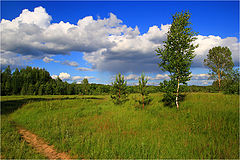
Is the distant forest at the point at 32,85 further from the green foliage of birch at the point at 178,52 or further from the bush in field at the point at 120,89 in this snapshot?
the green foliage of birch at the point at 178,52

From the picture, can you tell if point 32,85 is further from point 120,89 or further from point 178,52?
point 178,52

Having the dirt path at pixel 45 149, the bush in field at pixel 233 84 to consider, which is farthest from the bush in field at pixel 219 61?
the dirt path at pixel 45 149

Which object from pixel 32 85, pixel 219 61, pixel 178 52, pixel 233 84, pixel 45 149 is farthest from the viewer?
pixel 32 85

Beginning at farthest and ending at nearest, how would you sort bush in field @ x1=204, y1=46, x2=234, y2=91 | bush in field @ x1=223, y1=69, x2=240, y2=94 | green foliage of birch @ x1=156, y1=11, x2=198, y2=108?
bush in field @ x1=204, y1=46, x2=234, y2=91
bush in field @ x1=223, y1=69, x2=240, y2=94
green foliage of birch @ x1=156, y1=11, x2=198, y2=108

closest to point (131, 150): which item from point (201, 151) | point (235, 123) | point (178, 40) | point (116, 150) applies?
point (116, 150)

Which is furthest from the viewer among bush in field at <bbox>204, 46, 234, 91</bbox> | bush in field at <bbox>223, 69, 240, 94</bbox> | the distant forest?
the distant forest

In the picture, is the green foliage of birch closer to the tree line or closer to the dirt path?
the dirt path

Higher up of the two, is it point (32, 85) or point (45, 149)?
point (32, 85)

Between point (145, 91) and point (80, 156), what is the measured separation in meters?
10.6

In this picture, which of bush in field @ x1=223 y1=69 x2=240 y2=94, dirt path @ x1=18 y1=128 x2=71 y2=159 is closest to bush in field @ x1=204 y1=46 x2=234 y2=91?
bush in field @ x1=223 y1=69 x2=240 y2=94

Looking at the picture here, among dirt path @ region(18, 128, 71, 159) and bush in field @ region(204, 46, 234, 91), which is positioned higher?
bush in field @ region(204, 46, 234, 91)

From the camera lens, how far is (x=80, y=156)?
5969mm

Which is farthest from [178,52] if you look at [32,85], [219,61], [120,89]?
[32,85]

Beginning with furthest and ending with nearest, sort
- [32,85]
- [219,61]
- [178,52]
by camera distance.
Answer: [32,85]
[219,61]
[178,52]
